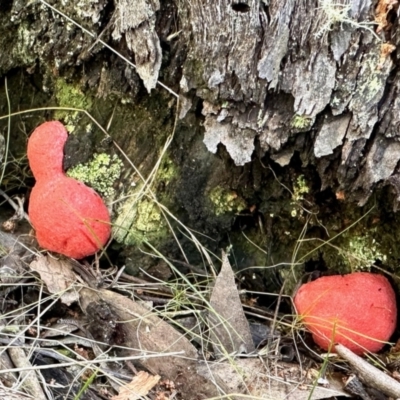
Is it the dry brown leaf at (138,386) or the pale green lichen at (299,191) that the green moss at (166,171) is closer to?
the pale green lichen at (299,191)

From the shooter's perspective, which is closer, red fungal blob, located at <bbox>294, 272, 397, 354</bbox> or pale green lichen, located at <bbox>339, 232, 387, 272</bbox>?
red fungal blob, located at <bbox>294, 272, 397, 354</bbox>

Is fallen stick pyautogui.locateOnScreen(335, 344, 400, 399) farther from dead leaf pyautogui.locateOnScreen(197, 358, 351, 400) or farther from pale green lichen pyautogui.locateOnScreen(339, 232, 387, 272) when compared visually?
pale green lichen pyautogui.locateOnScreen(339, 232, 387, 272)

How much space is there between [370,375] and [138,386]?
716 mm

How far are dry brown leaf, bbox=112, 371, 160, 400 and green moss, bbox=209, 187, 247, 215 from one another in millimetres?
650

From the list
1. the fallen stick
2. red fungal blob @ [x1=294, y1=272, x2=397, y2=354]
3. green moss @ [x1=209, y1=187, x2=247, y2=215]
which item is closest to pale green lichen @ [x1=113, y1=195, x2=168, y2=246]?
green moss @ [x1=209, y1=187, x2=247, y2=215]

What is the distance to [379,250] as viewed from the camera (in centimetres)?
220

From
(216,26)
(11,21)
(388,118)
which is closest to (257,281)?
(388,118)

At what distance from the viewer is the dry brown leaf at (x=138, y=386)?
74.1 inches

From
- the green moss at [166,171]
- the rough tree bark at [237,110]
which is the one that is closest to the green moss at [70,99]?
the rough tree bark at [237,110]

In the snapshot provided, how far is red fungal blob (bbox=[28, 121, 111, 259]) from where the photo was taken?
2152 mm

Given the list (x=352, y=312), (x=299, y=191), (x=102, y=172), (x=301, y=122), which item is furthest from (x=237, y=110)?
(x=352, y=312)

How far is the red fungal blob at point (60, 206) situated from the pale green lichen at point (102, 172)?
0.17 feet

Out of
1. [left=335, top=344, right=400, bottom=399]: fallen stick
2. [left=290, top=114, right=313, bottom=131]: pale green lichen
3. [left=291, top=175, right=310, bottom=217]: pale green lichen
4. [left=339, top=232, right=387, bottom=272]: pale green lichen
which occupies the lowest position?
[left=335, top=344, right=400, bottom=399]: fallen stick

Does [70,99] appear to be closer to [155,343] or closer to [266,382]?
[155,343]
